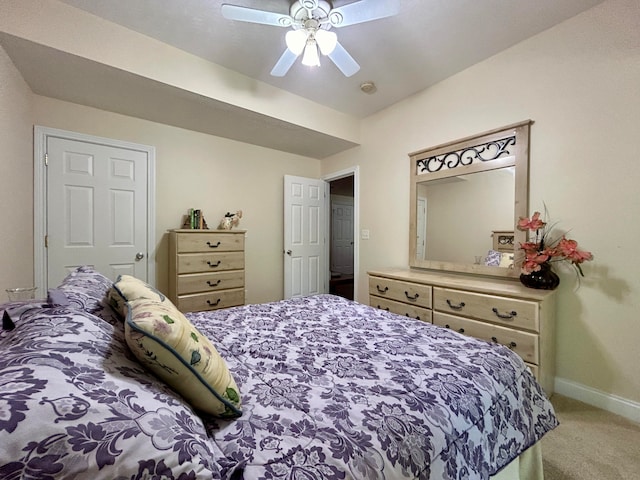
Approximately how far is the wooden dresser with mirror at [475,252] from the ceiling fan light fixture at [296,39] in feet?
5.34

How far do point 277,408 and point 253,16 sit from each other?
2.06 metres

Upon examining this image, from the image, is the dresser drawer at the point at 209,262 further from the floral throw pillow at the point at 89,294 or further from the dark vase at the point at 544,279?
the dark vase at the point at 544,279

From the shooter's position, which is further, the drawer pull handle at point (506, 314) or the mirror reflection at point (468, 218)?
the mirror reflection at point (468, 218)

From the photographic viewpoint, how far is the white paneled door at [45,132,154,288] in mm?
2555

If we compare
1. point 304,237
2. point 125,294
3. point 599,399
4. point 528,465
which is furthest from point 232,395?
point 304,237

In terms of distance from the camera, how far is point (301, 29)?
5.98ft

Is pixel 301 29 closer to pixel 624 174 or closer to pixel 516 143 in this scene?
pixel 516 143

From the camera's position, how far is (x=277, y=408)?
784mm

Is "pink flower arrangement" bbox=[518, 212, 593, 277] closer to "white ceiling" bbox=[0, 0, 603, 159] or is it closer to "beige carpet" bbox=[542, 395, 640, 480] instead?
"beige carpet" bbox=[542, 395, 640, 480]

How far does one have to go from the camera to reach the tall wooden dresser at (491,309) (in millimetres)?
1770

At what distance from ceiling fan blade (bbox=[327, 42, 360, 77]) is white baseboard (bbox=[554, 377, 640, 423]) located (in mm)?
2764

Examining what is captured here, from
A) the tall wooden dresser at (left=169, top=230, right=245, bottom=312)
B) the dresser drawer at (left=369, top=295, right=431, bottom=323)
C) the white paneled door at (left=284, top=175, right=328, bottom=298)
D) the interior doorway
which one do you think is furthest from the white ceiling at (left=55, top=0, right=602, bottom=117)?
the interior doorway

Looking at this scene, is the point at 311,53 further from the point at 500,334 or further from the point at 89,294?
the point at 500,334

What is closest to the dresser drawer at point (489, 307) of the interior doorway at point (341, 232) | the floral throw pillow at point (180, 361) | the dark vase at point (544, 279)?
the dark vase at point (544, 279)
